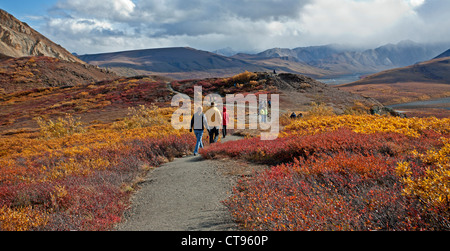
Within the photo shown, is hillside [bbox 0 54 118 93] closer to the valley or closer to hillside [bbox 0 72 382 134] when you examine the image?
hillside [bbox 0 72 382 134]

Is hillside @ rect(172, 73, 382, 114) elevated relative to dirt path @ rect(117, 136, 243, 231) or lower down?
elevated

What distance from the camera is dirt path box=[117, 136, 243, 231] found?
4266mm

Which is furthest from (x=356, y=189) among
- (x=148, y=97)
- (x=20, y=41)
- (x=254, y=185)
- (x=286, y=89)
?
(x=20, y=41)

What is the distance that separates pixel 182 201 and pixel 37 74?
89594mm

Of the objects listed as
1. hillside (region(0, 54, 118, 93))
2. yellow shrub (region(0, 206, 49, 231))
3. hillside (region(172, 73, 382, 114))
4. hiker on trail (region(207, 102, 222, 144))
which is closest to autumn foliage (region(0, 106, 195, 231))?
yellow shrub (region(0, 206, 49, 231))

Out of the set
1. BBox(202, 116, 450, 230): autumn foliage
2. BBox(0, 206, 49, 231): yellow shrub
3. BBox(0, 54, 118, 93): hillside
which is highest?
BBox(0, 54, 118, 93): hillside

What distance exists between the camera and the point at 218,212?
461 centimetres

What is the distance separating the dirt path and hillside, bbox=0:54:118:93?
80140mm

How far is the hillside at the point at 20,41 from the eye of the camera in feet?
293

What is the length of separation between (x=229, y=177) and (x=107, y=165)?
4.24 metres

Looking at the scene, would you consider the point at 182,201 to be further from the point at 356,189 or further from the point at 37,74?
the point at 37,74

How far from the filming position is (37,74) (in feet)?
246

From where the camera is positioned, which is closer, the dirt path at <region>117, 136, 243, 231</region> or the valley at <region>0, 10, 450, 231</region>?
the valley at <region>0, 10, 450, 231</region>
